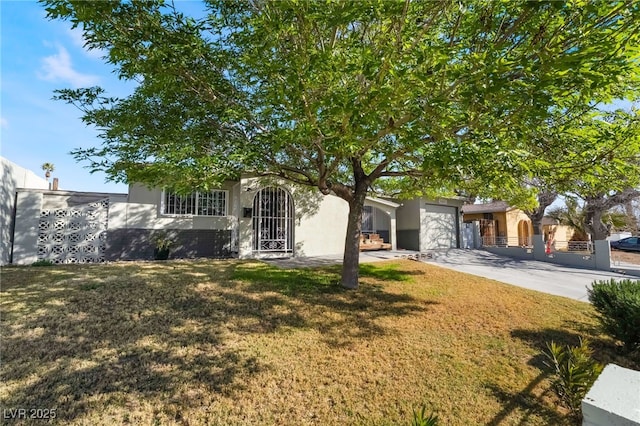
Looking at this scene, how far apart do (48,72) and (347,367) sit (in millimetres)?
9977

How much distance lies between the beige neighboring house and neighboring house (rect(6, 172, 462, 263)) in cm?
888

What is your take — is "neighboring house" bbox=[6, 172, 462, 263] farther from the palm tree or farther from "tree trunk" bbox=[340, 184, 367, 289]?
the palm tree

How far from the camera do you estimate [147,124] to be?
27.5 ft

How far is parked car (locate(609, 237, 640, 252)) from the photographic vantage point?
2450cm

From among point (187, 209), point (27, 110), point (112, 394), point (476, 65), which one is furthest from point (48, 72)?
point (476, 65)

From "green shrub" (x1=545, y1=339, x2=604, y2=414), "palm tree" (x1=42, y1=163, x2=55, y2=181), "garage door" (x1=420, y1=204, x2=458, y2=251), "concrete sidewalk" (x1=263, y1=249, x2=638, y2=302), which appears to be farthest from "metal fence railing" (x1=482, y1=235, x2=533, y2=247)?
"palm tree" (x1=42, y1=163, x2=55, y2=181)

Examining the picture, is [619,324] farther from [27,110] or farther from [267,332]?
[27,110]

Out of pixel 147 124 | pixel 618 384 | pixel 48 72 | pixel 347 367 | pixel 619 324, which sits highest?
pixel 48 72

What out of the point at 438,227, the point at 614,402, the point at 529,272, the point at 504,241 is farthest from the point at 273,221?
the point at 504,241

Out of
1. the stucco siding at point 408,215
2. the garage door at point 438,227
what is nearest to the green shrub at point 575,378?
the garage door at point 438,227

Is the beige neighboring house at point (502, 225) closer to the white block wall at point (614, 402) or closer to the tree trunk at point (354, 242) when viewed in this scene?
the tree trunk at point (354, 242)

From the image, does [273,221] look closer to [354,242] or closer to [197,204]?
[197,204]

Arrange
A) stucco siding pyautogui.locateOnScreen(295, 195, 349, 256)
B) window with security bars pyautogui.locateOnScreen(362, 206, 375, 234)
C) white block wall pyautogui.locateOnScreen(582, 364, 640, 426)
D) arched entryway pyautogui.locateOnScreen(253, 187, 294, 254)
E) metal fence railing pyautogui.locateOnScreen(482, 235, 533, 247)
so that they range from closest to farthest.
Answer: white block wall pyautogui.locateOnScreen(582, 364, 640, 426) < arched entryway pyautogui.locateOnScreen(253, 187, 294, 254) < stucco siding pyautogui.locateOnScreen(295, 195, 349, 256) < window with security bars pyautogui.locateOnScreen(362, 206, 375, 234) < metal fence railing pyautogui.locateOnScreen(482, 235, 533, 247)

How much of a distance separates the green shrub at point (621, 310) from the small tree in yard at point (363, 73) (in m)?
2.63
